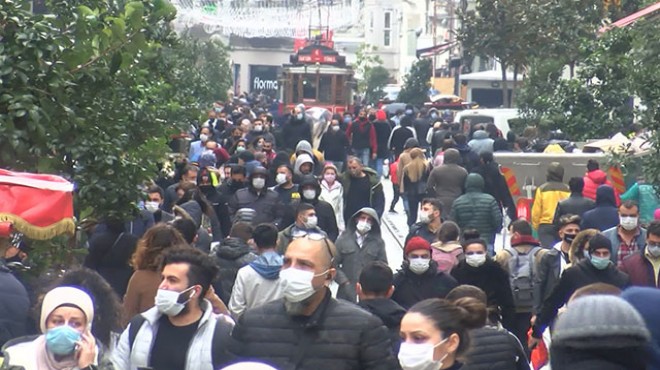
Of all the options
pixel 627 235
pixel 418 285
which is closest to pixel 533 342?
pixel 418 285

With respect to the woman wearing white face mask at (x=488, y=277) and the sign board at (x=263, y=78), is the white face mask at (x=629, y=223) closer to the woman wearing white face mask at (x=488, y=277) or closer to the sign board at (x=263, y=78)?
the woman wearing white face mask at (x=488, y=277)

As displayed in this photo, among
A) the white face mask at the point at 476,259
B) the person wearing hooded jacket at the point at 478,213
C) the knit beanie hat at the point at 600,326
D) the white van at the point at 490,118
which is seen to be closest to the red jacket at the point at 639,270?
the white face mask at the point at 476,259

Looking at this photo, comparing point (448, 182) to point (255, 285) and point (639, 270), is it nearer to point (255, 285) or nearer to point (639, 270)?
point (639, 270)

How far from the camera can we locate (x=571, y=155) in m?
21.1

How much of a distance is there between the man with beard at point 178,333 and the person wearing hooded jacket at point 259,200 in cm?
936

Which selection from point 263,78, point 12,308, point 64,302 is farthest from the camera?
point 263,78

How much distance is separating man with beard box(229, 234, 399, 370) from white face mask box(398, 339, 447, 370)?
1.27 feet

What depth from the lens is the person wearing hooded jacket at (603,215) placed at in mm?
15516

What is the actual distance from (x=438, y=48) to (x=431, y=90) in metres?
7.21

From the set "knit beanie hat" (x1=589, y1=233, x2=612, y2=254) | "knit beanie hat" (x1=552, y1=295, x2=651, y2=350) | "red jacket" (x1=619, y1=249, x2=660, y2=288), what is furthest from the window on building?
"knit beanie hat" (x1=552, y1=295, x2=651, y2=350)

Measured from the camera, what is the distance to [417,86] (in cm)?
7044

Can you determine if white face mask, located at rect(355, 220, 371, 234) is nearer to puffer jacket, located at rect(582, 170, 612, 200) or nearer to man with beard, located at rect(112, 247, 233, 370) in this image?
puffer jacket, located at rect(582, 170, 612, 200)

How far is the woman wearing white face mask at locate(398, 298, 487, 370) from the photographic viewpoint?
21.1 ft

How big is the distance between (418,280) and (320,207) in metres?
5.12
